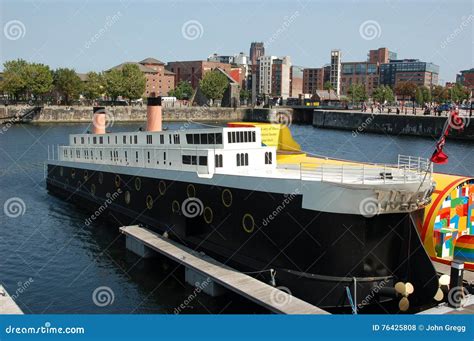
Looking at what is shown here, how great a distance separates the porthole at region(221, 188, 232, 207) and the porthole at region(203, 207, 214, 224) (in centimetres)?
127

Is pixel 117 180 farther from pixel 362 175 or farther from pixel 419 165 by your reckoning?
pixel 419 165

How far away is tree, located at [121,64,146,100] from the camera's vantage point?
146250 millimetres

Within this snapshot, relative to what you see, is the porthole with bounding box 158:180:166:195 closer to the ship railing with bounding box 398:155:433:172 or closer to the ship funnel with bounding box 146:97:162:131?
the ship funnel with bounding box 146:97:162:131

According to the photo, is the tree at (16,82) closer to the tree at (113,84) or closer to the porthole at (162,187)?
the tree at (113,84)

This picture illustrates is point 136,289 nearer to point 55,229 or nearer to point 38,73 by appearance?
point 55,229

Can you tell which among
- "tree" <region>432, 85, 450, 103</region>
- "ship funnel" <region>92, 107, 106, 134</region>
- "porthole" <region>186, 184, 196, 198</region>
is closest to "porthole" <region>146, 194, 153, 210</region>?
"porthole" <region>186, 184, 196, 198</region>

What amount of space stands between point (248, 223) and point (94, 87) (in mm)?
131666

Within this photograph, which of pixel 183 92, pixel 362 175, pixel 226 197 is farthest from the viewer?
pixel 183 92

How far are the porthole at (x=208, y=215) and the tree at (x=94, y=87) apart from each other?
420ft

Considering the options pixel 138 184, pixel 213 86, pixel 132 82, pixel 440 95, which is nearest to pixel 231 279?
pixel 138 184

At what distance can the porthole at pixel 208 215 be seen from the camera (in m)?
24.6

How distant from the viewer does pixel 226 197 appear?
23.4 metres

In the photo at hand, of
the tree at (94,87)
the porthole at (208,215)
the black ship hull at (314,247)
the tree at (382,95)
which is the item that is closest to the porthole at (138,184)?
the black ship hull at (314,247)

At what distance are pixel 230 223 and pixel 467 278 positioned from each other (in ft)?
33.0
